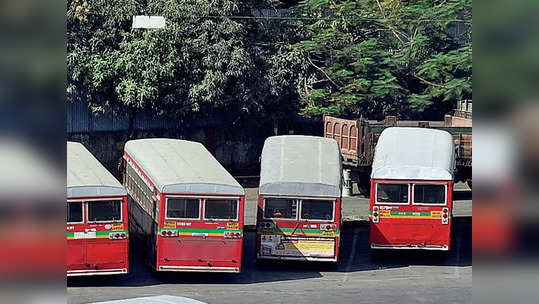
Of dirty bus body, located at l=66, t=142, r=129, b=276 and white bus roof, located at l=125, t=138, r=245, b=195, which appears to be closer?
dirty bus body, located at l=66, t=142, r=129, b=276

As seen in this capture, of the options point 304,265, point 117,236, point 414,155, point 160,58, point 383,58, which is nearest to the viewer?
point 117,236

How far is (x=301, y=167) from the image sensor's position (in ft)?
56.4

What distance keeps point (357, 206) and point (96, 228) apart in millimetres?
9638

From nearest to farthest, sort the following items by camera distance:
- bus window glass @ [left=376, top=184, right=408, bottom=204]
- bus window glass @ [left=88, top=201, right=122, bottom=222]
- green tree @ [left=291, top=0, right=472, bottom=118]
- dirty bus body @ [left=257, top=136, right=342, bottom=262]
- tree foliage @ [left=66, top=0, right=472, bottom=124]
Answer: bus window glass @ [left=88, top=201, right=122, bottom=222] → dirty bus body @ [left=257, top=136, right=342, bottom=262] → bus window glass @ [left=376, top=184, right=408, bottom=204] → tree foliage @ [left=66, top=0, right=472, bottom=124] → green tree @ [left=291, top=0, right=472, bottom=118]

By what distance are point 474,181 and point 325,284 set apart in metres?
14.4

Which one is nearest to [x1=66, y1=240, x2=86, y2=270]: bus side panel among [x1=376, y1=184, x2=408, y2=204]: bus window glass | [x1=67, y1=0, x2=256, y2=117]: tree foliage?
[x1=376, y1=184, x2=408, y2=204]: bus window glass

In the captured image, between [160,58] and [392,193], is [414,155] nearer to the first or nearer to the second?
[392,193]

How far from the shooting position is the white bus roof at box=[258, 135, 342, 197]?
16.5 metres

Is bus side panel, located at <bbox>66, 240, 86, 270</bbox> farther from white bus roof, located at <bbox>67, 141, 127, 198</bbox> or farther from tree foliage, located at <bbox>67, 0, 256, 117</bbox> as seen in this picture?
tree foliage, located at <bbox>67, 0, 256, 117</bbox>

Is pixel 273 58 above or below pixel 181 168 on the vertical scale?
above

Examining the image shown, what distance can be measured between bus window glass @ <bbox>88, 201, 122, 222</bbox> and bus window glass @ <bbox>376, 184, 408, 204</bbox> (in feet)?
17.7

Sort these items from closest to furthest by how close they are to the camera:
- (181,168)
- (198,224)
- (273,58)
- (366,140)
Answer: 1. (198,224)
2. (181,168)
3. (366,140)
4. (273,58)

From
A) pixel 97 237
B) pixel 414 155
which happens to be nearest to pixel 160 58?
pixel 414 155

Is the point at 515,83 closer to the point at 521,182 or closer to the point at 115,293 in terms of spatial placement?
the point at 521,182
